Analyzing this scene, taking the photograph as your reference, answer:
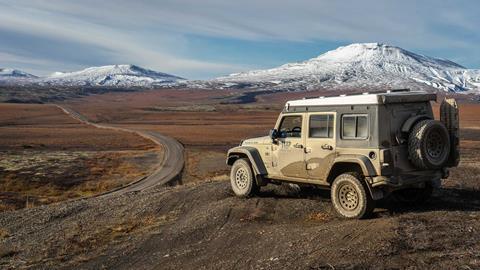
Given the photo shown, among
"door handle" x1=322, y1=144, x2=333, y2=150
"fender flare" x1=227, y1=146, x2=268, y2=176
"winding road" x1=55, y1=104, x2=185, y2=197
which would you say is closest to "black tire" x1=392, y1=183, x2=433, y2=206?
"door handle" x1=322, y1=144, x2=333, y2=150

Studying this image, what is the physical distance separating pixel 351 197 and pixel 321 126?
190 centimetres

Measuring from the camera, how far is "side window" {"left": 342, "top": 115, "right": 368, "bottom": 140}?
35.8 feet

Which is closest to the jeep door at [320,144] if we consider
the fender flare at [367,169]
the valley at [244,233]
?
the fender flare at [367,169]

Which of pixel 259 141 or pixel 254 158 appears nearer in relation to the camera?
pixel 254 158

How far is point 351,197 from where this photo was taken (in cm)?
1105

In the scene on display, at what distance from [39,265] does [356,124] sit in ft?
24.6

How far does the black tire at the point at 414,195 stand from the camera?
472 inches

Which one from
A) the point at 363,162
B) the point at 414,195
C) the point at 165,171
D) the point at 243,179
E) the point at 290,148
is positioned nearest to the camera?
the point at 363,162

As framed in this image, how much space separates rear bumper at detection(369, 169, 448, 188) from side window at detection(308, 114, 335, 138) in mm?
1639

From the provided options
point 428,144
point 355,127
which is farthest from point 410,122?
point 355,127

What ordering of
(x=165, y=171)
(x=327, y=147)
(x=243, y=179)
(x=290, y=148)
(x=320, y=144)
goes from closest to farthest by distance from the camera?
(x=327, y=147)
(x=320, y=144)
(x=290, y=148)
(x=243, y=179)
(x=165, y=171)

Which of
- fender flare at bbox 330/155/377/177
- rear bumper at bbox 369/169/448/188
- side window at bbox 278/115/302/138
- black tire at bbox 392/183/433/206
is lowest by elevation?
black tire at bbox 392/183/433/206

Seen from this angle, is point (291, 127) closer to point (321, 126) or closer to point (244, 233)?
point (321, 126)

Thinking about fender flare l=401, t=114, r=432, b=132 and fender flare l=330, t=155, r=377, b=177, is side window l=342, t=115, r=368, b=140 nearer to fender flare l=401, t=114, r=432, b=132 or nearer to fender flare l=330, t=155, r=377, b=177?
fender flare l=330, t=155, r=377, b=177
